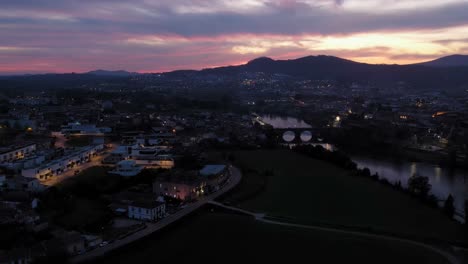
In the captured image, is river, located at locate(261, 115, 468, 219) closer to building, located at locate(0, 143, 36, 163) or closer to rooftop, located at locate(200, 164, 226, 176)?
rooftop, located at locate(200, 164, 226, 176)

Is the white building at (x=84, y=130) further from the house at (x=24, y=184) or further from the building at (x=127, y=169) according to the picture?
the house at (x=24, y=184)

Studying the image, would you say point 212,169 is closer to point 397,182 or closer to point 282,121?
point 397,182

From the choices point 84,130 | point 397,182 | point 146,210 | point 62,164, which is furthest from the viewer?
point 84,130

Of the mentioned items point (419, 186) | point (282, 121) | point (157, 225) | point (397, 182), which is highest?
point (419, 186)

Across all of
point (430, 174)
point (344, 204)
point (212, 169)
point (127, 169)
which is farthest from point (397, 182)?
point (127, 169)

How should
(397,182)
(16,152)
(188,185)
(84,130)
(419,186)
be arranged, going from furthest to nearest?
(84,130) < (16,152) < (397,182) < (419,186) < (188,185)

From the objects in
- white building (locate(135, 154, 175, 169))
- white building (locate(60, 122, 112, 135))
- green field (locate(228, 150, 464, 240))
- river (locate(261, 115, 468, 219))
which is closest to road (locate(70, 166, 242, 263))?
green field (locate(228, 150, 464, 240))

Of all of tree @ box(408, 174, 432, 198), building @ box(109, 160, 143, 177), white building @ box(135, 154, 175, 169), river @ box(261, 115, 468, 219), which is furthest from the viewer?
white building @ box(135, 154, 175, 169)
